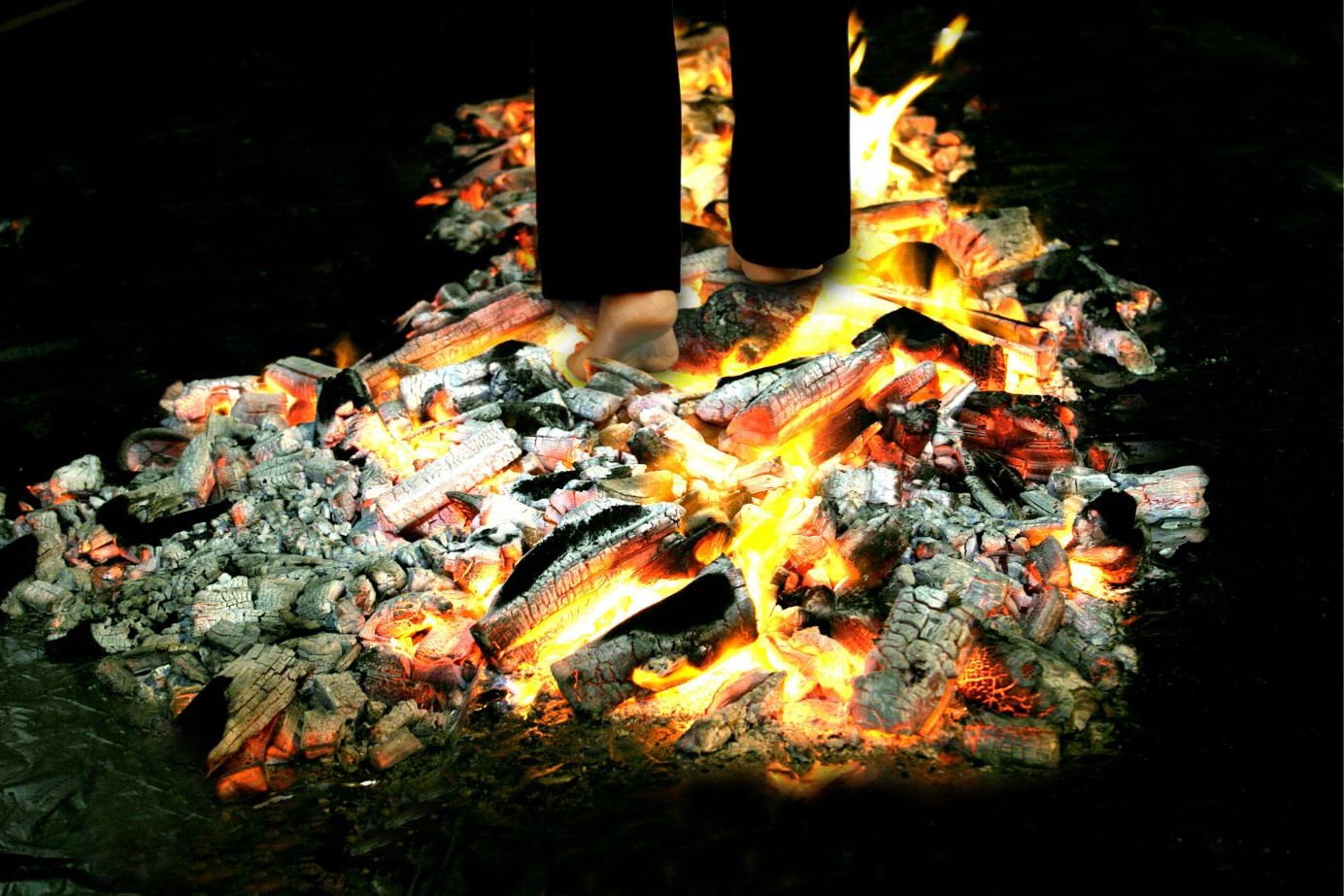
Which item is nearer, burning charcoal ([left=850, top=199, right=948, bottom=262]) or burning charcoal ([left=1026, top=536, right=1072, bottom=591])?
burning charcoal ([left=1026, top=536, right=1072, bottom=591])

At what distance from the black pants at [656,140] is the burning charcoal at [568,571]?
0.85 m

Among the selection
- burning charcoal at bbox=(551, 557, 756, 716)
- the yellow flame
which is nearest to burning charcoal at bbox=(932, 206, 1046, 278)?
burning charcoal at bbox=(551, 557, 756, 716)

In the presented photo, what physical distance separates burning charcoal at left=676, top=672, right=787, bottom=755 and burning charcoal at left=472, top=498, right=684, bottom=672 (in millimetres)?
330

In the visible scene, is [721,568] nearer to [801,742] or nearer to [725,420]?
[801,742]

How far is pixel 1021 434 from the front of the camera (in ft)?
8.97

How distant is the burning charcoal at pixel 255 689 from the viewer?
2096 mm

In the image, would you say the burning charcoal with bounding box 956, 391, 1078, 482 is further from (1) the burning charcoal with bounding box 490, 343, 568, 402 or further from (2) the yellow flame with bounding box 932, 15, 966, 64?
(2) the yellow flame with bounding box 932, 15, 966, 64

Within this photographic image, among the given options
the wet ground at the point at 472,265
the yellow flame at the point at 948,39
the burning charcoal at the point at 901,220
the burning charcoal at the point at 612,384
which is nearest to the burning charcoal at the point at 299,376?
the wet ground at the point at 472,265

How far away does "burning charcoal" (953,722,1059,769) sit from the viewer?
6.63 ft

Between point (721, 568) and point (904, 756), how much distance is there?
518mm

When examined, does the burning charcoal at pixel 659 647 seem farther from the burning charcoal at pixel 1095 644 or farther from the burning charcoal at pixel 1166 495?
the burning charcoal at pixel 1166 495

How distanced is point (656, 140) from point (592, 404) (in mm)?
694

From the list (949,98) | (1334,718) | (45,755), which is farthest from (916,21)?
(45,755)

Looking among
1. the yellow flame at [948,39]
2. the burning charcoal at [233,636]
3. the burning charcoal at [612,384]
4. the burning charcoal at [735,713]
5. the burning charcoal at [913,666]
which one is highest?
the yellow flame at [948,39]
